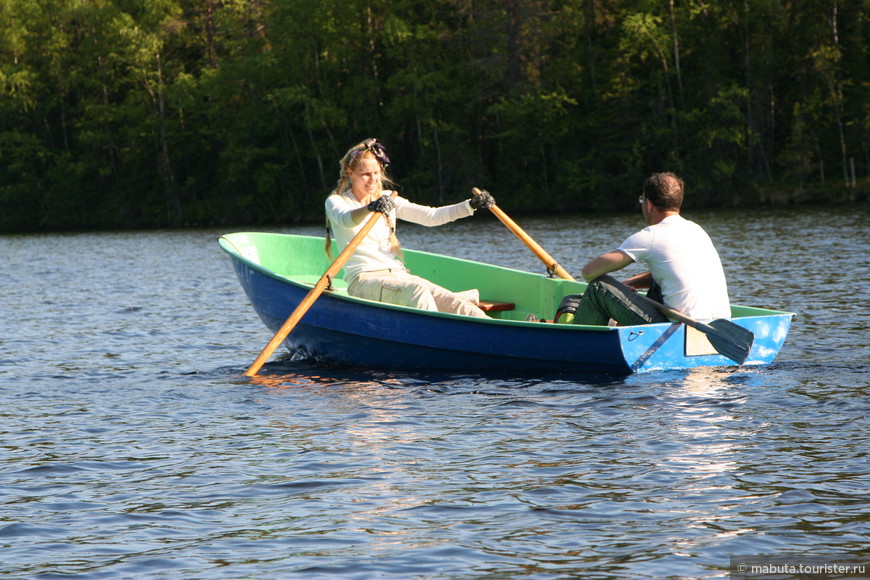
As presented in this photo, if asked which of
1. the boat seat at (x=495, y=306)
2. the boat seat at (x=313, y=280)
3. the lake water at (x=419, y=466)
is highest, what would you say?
the boat seat at (x=313, y=280)

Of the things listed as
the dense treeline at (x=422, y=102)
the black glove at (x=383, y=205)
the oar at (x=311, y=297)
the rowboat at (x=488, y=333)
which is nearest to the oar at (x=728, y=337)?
the rowboat at (x=488, y=333)

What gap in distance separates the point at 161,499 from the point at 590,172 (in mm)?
38237

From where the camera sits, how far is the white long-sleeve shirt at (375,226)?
8.73 m

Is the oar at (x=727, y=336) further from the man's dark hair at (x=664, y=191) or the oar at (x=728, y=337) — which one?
the man's dark hair at (x=664, y=191)

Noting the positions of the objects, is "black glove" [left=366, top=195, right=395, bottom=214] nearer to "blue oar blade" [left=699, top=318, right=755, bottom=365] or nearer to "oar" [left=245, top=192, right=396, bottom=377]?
"oar" [left=245, top=192, right=396, bottom=377]

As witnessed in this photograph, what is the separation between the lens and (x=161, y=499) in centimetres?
536

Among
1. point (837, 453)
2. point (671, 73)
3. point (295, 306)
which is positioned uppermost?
point (671, 73)

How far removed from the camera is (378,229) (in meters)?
8.92

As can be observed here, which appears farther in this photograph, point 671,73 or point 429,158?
point 429,158

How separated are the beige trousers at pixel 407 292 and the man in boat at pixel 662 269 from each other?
1222mm

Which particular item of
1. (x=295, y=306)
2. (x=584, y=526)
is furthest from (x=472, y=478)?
(x=295, y=306)

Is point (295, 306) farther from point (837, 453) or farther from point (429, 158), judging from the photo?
point (429, 158)

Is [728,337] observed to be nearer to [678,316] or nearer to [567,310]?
[678,316]

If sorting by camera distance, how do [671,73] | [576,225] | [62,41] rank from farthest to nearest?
[62,41]
[671,73]
[576,225]
